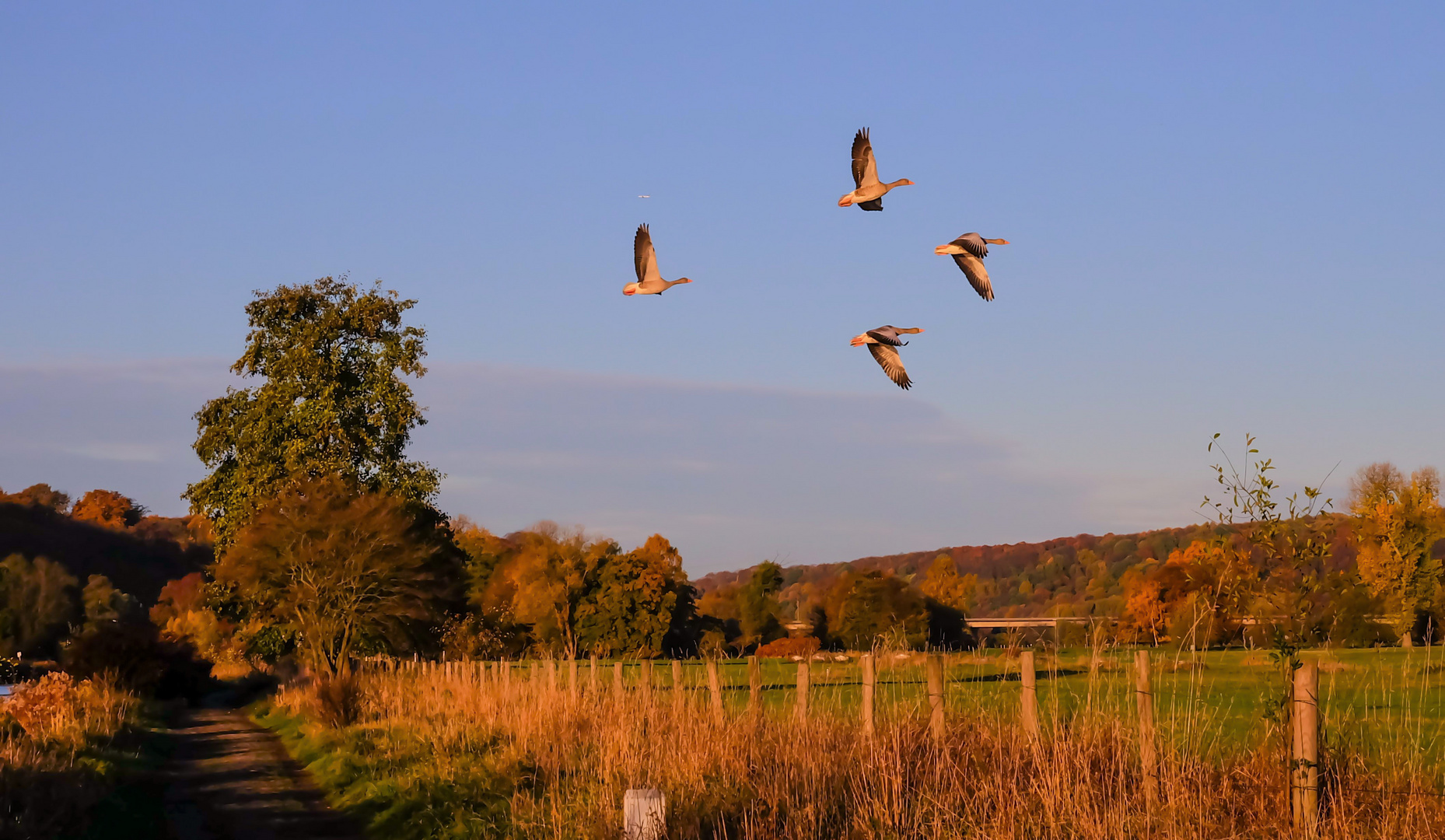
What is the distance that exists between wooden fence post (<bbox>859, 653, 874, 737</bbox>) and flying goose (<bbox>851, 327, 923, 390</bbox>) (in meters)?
2.56

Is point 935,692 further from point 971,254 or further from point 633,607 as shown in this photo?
point 633,607

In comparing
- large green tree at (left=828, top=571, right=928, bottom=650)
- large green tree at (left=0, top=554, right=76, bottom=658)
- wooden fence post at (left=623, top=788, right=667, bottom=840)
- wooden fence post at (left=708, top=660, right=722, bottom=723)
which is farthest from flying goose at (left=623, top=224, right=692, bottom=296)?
large green tree at (left=0, top=554, right=76, bottom=658)

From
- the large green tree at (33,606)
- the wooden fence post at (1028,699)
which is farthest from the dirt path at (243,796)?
the large green tree at (33,606)

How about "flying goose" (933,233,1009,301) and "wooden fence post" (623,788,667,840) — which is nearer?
"wooden fence post" (623,788,667,840)

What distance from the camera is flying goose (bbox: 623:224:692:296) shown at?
1348 cm

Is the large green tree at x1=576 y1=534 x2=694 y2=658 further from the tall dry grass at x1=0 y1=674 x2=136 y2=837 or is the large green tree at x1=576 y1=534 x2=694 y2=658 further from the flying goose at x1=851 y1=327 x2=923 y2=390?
the flying goose at x1=851 y1=327 x2=923 y2=390

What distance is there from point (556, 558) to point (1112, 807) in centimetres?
8111

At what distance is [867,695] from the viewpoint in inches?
476

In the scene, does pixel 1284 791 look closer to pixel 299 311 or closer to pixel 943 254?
pixel 943 254

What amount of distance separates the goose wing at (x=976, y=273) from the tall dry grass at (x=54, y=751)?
8570 millimetres

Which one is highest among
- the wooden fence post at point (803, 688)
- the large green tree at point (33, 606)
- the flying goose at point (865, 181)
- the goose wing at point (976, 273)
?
the flying goose at point (865, 181)

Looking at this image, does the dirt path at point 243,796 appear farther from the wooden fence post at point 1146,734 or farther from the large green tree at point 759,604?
the large green tree at point 759,604

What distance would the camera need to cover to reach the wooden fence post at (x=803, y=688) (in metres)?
12.3

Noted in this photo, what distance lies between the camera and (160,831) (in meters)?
13.2
